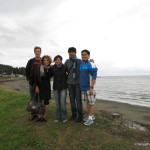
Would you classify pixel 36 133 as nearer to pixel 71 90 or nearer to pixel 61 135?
pixel 61 135

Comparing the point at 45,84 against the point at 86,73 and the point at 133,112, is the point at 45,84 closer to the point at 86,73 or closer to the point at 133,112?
the point at 86,73

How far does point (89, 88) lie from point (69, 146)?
1.95m

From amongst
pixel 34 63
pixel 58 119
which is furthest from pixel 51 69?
pixel 58 119

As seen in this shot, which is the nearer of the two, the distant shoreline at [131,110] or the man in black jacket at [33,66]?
the man in black jacket at [33,66]

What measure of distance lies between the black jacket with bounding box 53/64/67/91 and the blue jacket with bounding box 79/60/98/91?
22.9 inches

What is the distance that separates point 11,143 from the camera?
5449 millimetres

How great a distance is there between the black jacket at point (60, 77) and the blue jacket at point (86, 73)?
582 mm

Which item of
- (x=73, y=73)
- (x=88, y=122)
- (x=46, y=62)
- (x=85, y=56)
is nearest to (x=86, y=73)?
(x=73, y=73)

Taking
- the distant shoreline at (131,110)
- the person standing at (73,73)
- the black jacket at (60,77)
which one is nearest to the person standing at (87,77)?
the person standing at (73,73)

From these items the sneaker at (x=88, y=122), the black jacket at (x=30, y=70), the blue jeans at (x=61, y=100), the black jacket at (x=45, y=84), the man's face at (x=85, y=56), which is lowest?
the sneaker at (x=88, y=122)

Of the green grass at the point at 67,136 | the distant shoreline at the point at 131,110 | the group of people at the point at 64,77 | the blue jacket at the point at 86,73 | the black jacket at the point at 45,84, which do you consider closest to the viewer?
the green grass at the point at 67,136

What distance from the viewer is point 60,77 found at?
6.43 meters

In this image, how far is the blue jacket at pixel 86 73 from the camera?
6039mm

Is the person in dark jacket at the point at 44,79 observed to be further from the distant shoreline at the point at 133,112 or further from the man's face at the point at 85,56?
the distant shoreline at the point at 133,112
